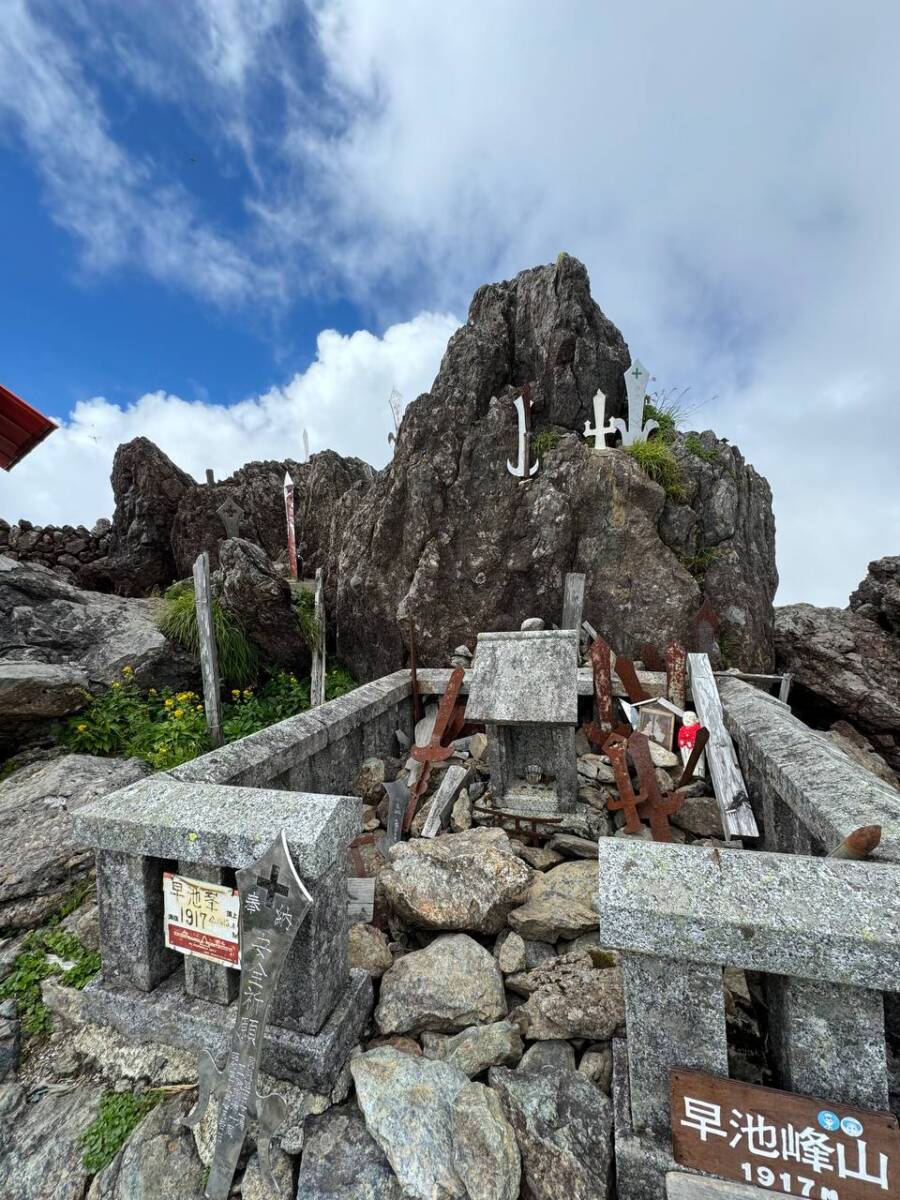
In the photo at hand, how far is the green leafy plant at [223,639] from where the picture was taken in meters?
8.31

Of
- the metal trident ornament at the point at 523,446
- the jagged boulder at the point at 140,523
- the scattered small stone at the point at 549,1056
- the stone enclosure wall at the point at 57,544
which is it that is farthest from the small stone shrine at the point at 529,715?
the stone enclosure wall at the point at 57,544

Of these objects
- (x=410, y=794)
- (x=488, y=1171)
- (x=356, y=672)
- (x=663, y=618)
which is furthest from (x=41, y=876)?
(x=663, y=618)

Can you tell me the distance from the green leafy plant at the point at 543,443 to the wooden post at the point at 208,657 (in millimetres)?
5458

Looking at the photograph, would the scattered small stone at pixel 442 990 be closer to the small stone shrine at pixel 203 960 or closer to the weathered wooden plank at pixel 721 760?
the small stone shrine at pixel 203 960

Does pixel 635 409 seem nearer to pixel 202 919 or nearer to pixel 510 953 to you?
pixel 510 953

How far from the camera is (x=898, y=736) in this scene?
888 cm

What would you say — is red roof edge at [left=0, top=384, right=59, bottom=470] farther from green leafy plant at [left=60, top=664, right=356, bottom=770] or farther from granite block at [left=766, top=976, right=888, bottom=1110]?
granite block at [left=766, top=976, right=888, bottom=1110]

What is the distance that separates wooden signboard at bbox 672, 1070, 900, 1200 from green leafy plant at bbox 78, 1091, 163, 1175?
2449mm

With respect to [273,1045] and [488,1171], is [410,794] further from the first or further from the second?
[488,1171]

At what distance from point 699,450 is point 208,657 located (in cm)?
832

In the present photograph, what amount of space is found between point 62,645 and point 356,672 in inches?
166

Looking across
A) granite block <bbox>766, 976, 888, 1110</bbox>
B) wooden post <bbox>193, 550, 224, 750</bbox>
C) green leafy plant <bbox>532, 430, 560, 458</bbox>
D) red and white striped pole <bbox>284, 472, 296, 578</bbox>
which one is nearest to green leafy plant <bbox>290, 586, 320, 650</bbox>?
wooden post <bbox>193, 550, 224, 750</bbox>

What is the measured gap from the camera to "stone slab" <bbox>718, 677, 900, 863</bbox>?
2744mm

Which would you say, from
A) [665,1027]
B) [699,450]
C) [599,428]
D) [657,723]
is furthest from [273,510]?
[665,1027]
